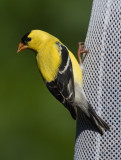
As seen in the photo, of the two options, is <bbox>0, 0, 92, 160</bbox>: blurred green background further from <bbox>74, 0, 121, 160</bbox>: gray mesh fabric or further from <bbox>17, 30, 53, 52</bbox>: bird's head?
<bbox>74, 0, 121, 160</bbox>: gray mesh fabric

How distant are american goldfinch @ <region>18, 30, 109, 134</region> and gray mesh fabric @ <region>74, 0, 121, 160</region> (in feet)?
0.30

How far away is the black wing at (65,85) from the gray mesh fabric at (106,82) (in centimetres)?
20

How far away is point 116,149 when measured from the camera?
4758 millimetres

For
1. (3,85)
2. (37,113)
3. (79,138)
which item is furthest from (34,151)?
(79,138)

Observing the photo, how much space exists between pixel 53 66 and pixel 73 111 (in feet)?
1.65

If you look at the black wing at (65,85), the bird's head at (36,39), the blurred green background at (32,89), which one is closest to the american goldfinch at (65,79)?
the black wing at (65,85)

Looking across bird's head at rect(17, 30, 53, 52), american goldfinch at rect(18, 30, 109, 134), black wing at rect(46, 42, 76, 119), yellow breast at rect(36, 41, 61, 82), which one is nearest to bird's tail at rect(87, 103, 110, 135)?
american goldfinch at rect(18, 30, 109, 134)

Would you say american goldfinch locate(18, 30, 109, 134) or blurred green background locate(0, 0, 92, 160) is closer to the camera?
american goldfinch locate(18, 30, 109, 134)

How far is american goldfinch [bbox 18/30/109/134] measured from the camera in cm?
482

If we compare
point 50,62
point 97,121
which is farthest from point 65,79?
point 97,121

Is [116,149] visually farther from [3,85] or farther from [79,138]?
[3,85]

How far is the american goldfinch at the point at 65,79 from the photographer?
482cm

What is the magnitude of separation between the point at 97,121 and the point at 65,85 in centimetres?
47

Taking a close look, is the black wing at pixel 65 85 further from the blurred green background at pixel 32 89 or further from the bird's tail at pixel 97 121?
the blurred green background at pixel 32 89
